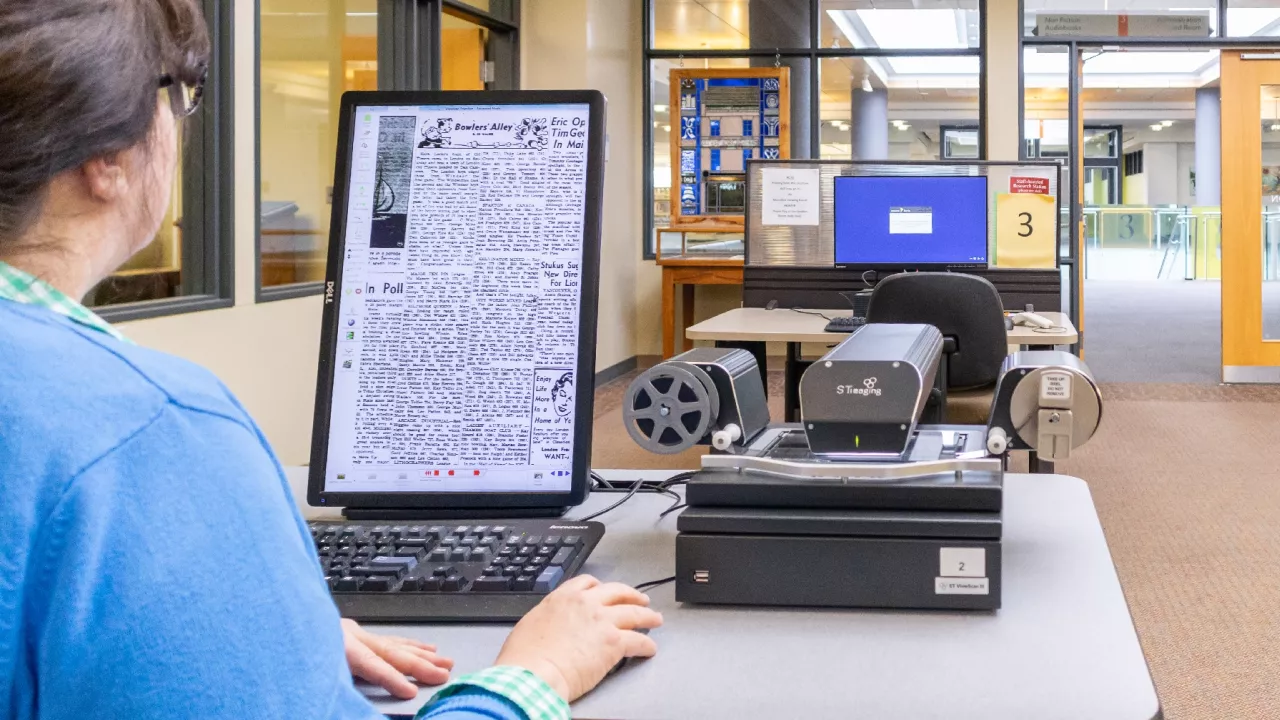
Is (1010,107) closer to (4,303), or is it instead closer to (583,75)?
(583,75)

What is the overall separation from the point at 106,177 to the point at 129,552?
0.18 meters

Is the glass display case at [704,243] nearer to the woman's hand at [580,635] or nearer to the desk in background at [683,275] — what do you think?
the desk in background at [683,275]

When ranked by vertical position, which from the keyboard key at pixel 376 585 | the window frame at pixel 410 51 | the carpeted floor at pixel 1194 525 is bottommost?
the carpeted floor at pixel 1194 525

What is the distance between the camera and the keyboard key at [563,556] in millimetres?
997

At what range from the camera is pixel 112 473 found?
0.44 metres

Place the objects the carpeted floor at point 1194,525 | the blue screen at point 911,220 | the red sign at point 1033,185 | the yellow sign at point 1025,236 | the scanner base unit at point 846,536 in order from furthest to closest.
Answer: the red sign at point 1033,185
the yellow sign at point 1025,236
the blue screen at point 911,220
the carpeted floor at point 1194,525
the scanner base unit at point 846,536

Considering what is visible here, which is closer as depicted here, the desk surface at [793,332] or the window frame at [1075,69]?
the desk surface at [793,332]

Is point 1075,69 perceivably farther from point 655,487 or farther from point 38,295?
point 38,295

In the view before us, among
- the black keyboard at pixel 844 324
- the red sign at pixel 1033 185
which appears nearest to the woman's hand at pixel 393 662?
the black keyboard at pixel 844 324

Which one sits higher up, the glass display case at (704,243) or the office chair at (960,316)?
the glass display case at (704,243)

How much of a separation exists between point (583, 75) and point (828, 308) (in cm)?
286

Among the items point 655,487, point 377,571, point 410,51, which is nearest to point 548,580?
point 377,571

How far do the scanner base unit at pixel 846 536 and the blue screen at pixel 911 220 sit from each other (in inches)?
132

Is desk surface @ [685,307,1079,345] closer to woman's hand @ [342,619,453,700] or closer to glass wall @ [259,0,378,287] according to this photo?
glass wall @ [259,0,378,287]
